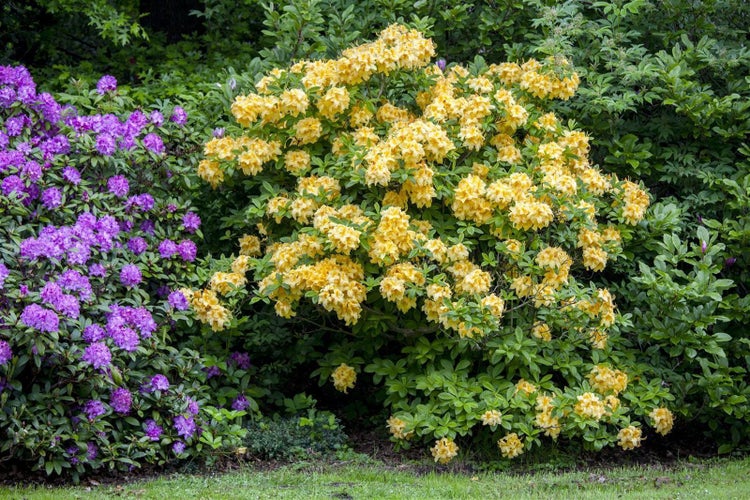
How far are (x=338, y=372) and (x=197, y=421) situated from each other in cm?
98

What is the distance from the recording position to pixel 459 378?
→ 5.62 metres

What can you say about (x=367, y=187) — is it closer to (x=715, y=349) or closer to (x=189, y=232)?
(x=189, y=232)

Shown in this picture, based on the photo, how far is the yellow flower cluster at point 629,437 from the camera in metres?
5.45

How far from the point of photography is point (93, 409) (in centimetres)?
495

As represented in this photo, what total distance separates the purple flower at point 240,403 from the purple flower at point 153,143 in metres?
1.64

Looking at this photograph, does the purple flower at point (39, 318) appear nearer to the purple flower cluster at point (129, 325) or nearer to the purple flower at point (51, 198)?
the purple flower cluster at point (129, 325)

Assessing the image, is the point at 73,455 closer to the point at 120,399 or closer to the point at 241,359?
the point at 120,399

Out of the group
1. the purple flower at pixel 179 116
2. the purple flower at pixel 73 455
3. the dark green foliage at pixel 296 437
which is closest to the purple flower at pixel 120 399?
the purple flower at pixel 73 455

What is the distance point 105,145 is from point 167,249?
0.72m

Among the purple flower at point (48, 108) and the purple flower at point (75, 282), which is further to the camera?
the purple flower at point (48, 108)

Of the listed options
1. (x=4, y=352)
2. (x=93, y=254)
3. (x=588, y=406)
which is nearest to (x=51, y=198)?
(x=93, y=254)

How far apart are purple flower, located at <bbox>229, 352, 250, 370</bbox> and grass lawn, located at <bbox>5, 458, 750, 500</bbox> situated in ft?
3.03

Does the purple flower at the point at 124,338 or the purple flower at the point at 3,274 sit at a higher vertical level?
the purple flower at the point at 3,274

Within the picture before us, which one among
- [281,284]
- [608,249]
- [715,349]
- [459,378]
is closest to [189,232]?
→ [281,284]
